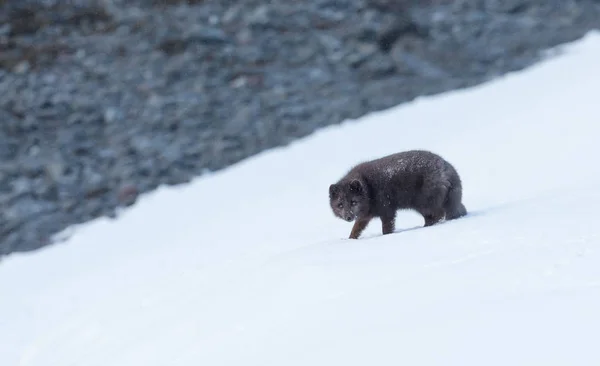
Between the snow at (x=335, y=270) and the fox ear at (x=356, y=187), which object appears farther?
the fox ear at (x=356, y=187)

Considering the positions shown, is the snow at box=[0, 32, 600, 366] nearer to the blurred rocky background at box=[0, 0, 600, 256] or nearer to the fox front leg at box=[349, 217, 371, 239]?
the fox front leg at box=[349, 217, 371, 239]

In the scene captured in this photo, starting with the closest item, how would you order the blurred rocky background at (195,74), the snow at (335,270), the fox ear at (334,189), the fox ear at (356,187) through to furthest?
the snow at (335,270) → the fox ear at (356,187) → the fox ear at (334,189) → the blurred rocky background at (195,74)

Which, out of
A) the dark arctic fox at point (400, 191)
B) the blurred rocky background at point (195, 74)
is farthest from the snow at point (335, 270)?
the blurred rocky background at point (195, 74)

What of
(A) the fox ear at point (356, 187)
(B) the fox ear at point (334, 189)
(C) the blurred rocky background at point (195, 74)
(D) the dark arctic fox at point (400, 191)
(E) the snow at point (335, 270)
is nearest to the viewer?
(E) the snow at point (335, 270)

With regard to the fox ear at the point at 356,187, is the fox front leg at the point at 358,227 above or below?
below

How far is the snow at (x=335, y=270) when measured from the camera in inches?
266

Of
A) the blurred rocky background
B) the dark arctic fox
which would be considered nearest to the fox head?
the dark arctic fox

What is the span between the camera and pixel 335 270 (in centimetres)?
845

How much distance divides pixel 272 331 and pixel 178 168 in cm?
1270

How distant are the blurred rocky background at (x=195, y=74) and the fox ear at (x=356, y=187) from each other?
8802 mm

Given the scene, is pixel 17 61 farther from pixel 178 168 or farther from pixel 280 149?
pixel 280 149

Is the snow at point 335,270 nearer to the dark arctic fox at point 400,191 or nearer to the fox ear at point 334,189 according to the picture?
the dark arctic fox at point 400,191

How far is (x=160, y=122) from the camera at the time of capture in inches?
864

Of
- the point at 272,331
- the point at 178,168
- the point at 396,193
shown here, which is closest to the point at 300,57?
the point at 178,168
